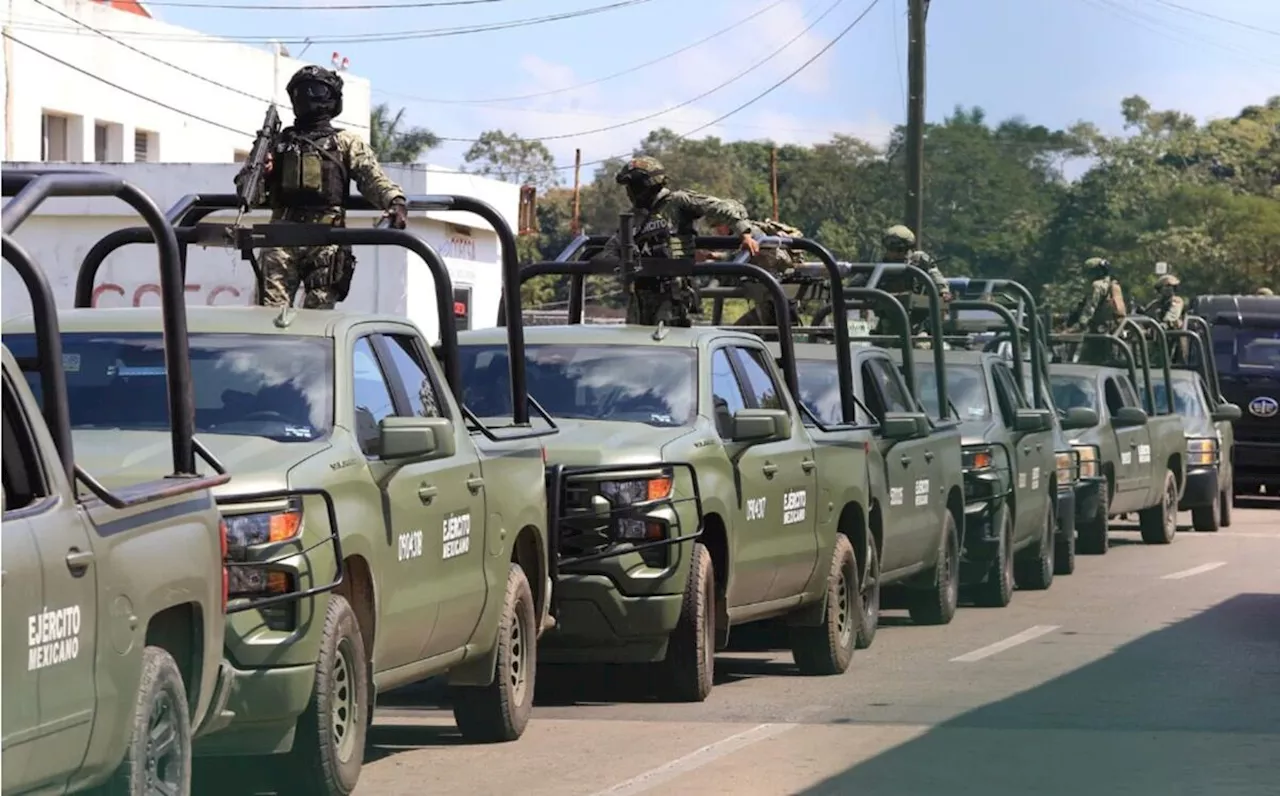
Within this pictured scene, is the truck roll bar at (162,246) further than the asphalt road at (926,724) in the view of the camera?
No

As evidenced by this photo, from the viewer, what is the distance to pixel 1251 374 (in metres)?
31.9

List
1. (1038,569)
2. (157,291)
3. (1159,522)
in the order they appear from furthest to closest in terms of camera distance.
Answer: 1. (157,291)
2. (1159,522)
3. (1038,569)

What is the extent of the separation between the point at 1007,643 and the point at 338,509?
7.09 meters

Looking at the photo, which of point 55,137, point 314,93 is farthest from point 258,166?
point 55,137

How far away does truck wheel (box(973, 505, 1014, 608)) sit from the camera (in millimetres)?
16766

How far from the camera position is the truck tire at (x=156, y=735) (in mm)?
5918

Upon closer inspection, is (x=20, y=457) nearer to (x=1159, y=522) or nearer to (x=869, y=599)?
(x=869, y=599)

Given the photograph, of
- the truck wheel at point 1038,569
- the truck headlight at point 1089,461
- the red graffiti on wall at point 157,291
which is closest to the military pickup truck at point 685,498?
the truck wheel at point 1038,569

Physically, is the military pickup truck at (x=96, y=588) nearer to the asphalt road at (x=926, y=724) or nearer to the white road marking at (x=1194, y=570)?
the asphalt road at (x=926, y=724)

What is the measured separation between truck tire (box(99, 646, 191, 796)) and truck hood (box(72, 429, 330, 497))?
1.13m

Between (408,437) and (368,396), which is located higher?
(368,396)

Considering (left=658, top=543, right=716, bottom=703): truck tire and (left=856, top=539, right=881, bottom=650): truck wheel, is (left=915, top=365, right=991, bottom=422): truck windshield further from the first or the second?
(left=658, top=543, right=716, bottom=703): truck tire

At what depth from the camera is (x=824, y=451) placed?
509 inches

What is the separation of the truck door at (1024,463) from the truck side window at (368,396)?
864 cm
